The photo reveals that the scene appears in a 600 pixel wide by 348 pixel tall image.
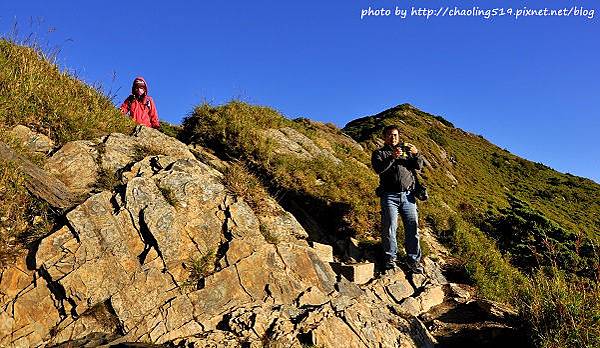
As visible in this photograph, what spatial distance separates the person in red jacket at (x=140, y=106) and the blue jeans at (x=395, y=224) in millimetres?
6997

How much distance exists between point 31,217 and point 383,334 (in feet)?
19.1

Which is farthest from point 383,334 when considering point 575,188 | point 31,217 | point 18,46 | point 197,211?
point 575,188

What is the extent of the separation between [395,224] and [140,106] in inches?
303

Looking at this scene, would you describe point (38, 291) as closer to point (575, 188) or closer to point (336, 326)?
point (336, 326)

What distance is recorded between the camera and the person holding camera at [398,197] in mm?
9133

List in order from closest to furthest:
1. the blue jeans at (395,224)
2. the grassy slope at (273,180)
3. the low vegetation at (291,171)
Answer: the grassy slope at (273,180), the blue jeans at (395,224), the low vegetation at (291,171)

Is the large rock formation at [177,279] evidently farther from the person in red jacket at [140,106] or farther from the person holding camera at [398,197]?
the person in red jacket at [140,106]

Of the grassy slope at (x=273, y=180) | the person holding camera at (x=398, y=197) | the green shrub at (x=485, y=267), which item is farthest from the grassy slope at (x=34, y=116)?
the green shrub at (x=485, y=267)

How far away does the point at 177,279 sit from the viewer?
6.89 meters

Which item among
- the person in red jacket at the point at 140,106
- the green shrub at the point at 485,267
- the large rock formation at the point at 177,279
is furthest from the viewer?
the person in red jacket at the point at 140,106

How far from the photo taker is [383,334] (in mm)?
6719

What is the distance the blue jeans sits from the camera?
9102 millimetres

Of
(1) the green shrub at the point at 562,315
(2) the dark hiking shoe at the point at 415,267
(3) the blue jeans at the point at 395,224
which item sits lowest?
(1) the green shrub at the point at 562,315

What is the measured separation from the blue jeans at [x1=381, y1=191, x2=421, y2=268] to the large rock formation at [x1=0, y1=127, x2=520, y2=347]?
1.88 ft
